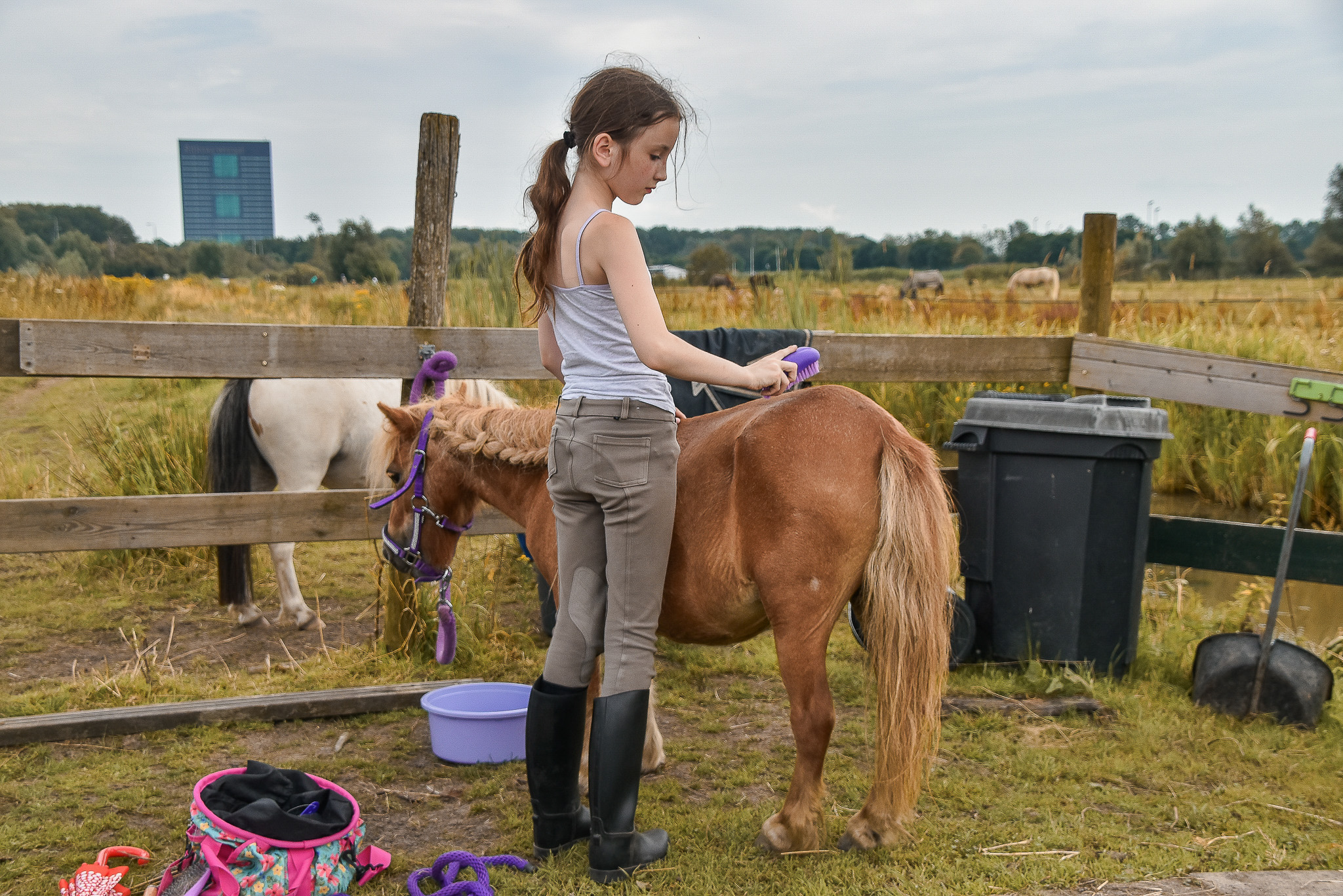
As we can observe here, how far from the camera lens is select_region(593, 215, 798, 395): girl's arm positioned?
1.93 metres

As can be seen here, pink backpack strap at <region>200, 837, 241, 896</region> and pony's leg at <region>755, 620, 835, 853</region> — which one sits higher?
pony's leg at <region>755, 620, 835, 853</region>

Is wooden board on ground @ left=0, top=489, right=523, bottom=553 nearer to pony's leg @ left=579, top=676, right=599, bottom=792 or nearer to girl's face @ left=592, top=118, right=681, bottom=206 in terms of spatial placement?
pony's leg @ left=579, top=676, right=599, bottom=792

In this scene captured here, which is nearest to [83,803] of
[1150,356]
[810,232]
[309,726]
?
[309,726]

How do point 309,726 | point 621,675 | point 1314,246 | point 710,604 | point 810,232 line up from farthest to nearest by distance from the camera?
point 1314,246, point 810,232, point 309,726, point 710,604, point 621,675

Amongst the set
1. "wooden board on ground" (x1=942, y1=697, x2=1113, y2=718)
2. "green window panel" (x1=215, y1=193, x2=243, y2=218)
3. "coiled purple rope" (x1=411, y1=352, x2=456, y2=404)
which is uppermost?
"green window panel" (x1=215, y1=193, x2=243, y2=218)

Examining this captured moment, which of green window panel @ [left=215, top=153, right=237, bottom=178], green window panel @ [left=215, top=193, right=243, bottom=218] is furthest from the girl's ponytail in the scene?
green window panel @ [left=215, top=153, right=237, bottom=178]

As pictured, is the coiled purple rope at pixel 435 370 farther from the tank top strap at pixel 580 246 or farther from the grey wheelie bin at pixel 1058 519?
the grey wheelie bin at pixel 1058 519

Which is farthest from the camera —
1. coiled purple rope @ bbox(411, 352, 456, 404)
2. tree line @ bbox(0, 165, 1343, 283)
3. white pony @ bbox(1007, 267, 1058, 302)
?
white pony @ bbox(1007, 267, 1058, 302)

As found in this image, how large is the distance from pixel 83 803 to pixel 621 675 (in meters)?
1.86

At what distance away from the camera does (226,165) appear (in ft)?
290

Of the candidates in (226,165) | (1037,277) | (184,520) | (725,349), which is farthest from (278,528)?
(226,165)

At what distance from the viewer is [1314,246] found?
25.6m

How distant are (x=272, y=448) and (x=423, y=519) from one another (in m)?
2.33

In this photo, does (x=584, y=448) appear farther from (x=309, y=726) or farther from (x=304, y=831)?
(x=309, y=726)
